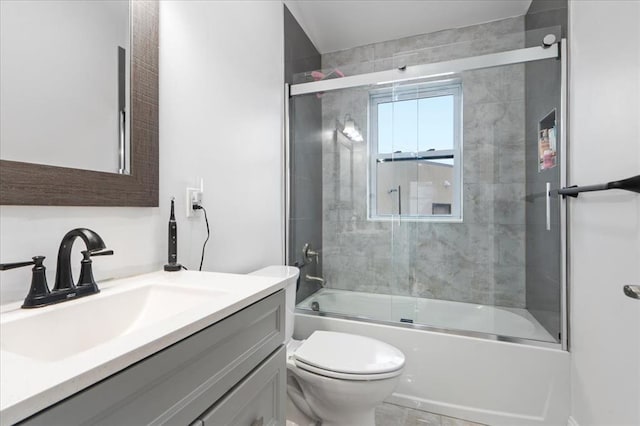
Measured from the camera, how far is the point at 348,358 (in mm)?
1281

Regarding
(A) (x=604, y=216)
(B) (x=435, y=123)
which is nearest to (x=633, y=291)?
(A) (x=604, y=216)

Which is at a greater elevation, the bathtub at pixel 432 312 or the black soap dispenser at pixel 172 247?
the black soap dispenser at pixel 172 247

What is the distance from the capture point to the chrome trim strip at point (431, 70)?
1676 mm

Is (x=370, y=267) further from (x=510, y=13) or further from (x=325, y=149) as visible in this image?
(x=510, y=13)

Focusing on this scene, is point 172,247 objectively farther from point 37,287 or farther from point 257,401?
point 257,401

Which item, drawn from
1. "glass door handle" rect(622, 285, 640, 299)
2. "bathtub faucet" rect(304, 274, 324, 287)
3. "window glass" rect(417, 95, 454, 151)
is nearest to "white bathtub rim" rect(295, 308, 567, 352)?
"bathtub faucet" rect(304, 274, 324, 287)

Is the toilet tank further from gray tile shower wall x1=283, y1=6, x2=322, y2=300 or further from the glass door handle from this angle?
the glass door handle

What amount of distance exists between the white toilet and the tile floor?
287 mm

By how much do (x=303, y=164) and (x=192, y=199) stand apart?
3.79ft

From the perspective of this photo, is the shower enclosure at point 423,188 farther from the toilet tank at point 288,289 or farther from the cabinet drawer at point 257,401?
the cabinet drawer at point 257,401

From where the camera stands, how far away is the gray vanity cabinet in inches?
15.9

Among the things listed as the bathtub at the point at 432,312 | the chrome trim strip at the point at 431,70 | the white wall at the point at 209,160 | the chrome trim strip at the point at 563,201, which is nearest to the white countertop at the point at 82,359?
the white wall at the point at 209,160

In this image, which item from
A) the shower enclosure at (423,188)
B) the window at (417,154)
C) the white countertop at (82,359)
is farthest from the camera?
the window at (417,154)

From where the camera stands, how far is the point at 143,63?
1.00m
